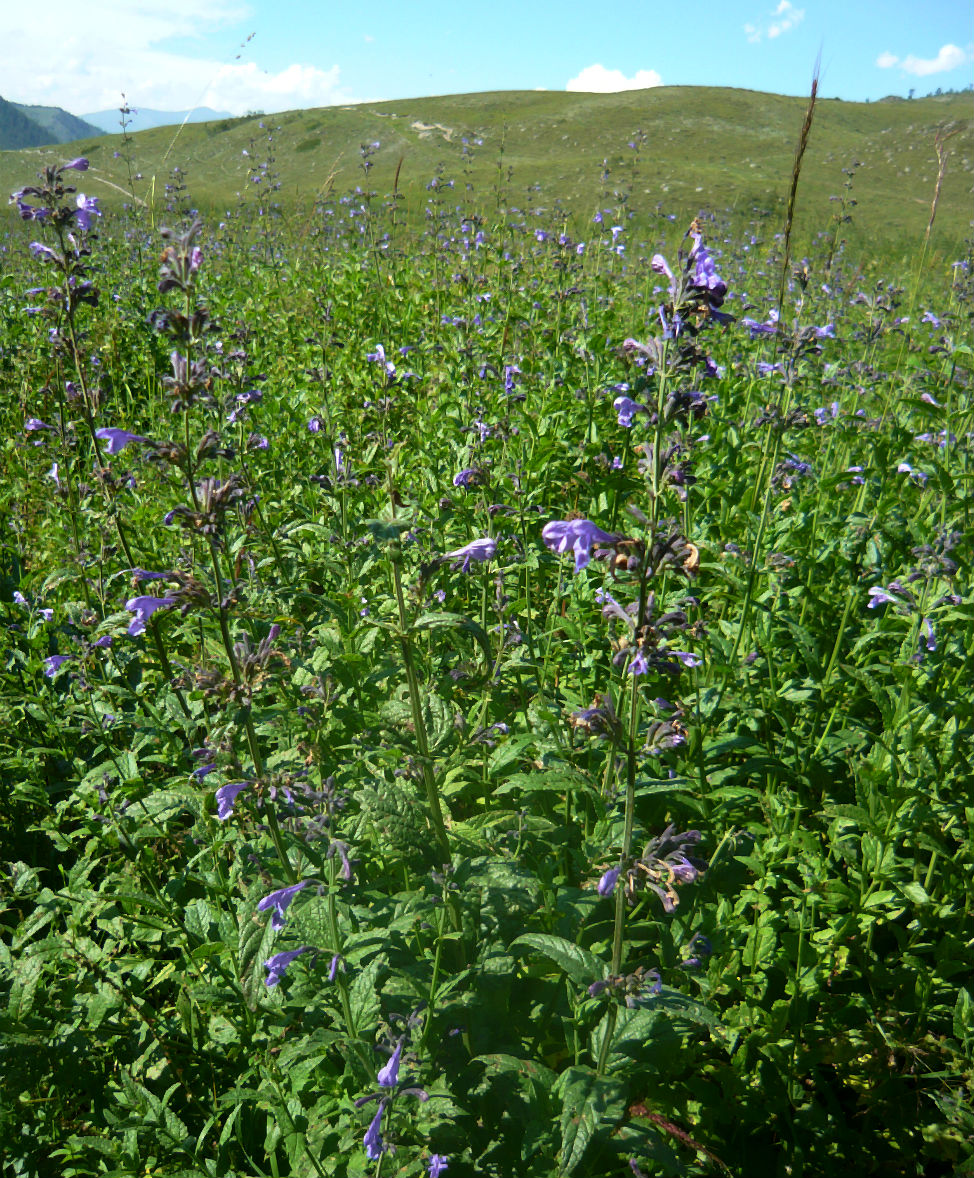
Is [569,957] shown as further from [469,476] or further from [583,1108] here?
[469,476]

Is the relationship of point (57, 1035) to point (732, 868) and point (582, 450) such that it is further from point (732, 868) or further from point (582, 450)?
point (582, 450)

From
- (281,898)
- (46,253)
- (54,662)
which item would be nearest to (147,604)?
(281,898)

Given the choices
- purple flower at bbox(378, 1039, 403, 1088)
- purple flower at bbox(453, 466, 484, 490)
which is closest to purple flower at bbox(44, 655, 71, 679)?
purple flower at bbox(453, 466, 484, 490)

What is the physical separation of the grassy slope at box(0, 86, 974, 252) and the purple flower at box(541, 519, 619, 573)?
137ft

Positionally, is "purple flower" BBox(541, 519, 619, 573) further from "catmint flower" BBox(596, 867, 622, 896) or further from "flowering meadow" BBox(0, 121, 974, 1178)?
"catmint flower" BBox(596, 867, 622, 896)

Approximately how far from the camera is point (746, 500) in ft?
17.4

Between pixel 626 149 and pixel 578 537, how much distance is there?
257 ft

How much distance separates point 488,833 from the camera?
2.80 m

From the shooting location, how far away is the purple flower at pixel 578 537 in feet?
6.02

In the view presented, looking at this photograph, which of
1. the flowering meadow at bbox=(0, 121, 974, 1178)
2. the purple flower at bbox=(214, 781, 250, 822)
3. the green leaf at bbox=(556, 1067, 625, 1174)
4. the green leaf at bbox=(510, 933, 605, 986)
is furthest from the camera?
the purple flower at bbox=(214, 781, 250, 822)

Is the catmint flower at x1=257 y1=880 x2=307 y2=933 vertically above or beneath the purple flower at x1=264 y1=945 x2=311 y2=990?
above

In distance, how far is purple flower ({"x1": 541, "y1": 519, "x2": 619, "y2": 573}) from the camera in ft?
6.02

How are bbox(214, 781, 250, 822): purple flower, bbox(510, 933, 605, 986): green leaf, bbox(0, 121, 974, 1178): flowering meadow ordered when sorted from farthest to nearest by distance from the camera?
bbox(214, 781, 250, 822): purple flower, bbox(0, 121, 974, 1178): flowering meadow, bbox(510, 933, 605, 986): green leaf

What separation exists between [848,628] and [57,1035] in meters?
4.04
